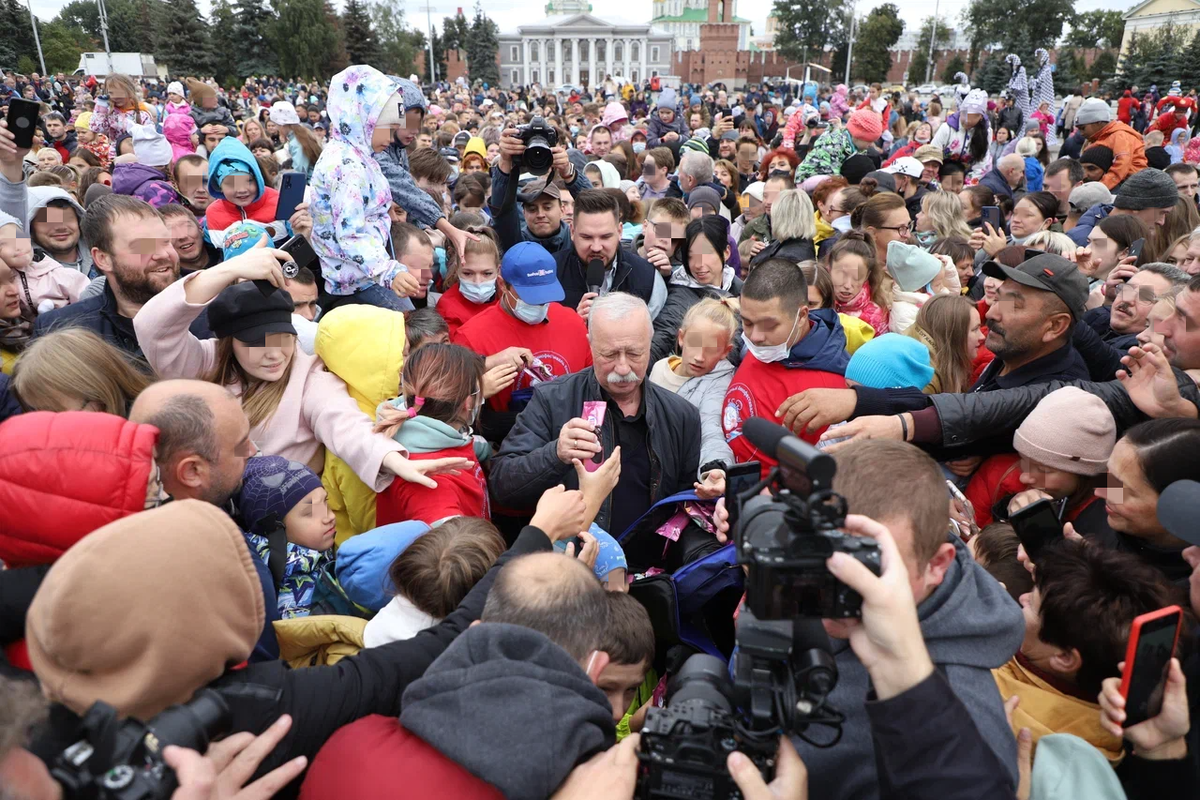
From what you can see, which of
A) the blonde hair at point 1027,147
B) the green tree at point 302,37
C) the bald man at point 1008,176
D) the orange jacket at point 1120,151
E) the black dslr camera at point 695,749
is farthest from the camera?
the green tree at point 302,37

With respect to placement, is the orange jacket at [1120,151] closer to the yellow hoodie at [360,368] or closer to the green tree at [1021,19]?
the yellow hoodie at [360,368]

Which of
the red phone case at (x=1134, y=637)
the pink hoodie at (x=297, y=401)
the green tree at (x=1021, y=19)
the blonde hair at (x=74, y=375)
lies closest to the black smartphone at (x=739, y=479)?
the red phone case at (x=1134, y=637)

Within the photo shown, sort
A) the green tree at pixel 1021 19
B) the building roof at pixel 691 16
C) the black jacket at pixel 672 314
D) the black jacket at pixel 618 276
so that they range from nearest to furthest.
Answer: the black jacket at pixel 672 314 < the black jacket at pixel 618 276 < the green tree at pixel 1021 19 < the building roof at pixel 691 16

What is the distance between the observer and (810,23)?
211 feet

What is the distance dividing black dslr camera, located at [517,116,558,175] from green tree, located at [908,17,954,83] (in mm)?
58665

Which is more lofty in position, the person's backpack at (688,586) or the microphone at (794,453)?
the microphone at (794,453)

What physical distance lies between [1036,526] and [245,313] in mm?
3103

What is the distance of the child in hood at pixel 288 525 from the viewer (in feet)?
8.45

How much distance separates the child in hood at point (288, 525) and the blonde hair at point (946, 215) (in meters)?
6.11

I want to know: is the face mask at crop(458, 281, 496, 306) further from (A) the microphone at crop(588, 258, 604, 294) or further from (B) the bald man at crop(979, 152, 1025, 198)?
(B) the bald man at crop(979, 152, 1025, 198)

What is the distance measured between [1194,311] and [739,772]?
2.91 meters

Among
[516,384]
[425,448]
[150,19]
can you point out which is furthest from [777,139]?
[150,19]

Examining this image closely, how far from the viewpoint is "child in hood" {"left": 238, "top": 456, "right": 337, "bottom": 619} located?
258cm

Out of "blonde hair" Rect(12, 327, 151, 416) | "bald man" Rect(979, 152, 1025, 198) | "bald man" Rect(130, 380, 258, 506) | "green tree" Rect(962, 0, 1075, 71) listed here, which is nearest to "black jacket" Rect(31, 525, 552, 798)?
"bald man" Rect(130, 380, 258, 506)
